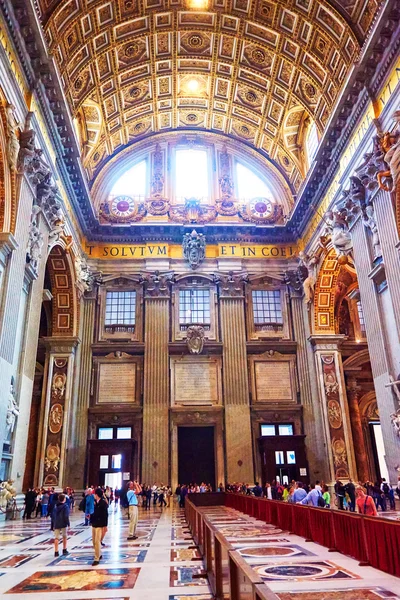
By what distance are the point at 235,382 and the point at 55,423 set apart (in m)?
7.69

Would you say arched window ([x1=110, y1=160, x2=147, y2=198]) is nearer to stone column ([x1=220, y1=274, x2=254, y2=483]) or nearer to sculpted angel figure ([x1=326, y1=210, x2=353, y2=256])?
stone column ([x1=220, y1=274, x2=254, y2=483])

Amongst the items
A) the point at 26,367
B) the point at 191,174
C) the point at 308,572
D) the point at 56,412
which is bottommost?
the point at 308,572

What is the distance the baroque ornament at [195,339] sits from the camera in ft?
69.7

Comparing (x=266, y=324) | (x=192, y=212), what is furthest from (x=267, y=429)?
(x=192, y=212)

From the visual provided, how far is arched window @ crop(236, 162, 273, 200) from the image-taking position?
24828 millimetres

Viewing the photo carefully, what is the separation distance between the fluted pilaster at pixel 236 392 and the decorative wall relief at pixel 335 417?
11.0 ft

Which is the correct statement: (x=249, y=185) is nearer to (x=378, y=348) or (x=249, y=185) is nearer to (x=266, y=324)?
(x=266, y=324)

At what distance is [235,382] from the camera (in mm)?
20938

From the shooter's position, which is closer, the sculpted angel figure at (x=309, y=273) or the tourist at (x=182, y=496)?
the tourist at (x=182, y=496)

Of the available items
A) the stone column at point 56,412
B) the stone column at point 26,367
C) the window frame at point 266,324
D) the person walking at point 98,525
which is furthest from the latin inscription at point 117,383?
the person walking at point 98,525

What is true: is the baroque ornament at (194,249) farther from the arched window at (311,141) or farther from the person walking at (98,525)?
the person walking at (98,525)

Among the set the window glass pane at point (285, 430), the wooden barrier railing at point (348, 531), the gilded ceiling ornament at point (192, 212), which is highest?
the gilded ceiling ornament at point (192, 212)

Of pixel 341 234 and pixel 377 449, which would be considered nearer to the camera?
pixel 341 234

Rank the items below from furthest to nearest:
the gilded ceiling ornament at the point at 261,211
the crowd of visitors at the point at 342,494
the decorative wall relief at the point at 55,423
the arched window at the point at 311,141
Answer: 1. the gilded ceiling ornament at the point at 261,211
2. the arched window at the point at 311,141
3. the decorative wall relief at the point at 55,423
4. the crowd of visitors at the point at 342,494
